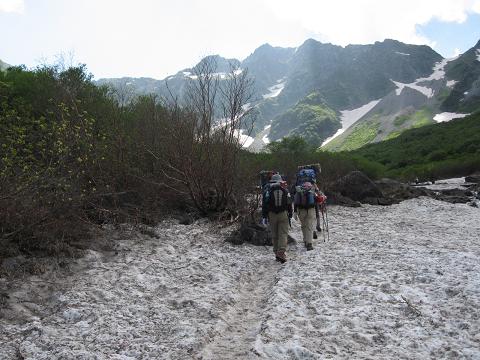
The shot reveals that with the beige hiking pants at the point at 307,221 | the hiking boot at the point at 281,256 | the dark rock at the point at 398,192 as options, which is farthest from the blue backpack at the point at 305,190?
the dark rock at the point at 398,192

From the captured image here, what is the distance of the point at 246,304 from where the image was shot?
27.8ft

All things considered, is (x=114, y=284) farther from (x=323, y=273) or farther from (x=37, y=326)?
(x=323, y=273)

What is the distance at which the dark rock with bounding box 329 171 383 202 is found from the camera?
29312 mm

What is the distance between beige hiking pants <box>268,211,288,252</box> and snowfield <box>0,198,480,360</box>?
62 cm

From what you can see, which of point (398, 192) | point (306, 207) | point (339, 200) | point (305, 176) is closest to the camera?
point (306, 207)

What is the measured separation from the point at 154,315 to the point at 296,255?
6128mm

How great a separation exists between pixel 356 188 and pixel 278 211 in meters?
19.4

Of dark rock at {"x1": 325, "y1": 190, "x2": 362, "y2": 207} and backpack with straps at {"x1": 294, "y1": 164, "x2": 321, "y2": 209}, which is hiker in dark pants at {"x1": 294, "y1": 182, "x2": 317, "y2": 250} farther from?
dark rock at {"x1": 325, "y1": 190, "x2": 362, "y2": 207}

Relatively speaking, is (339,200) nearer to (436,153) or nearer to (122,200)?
(122,200)

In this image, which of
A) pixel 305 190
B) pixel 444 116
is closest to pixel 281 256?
pixel 305 190

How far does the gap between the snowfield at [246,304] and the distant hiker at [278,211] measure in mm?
585

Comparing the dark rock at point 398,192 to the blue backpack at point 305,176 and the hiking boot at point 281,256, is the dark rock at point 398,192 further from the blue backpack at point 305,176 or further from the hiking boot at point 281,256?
the hiking boot at point 281,256

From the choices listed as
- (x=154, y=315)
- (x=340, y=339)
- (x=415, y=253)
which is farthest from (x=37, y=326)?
(x=415, y=253)

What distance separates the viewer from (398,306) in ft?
25.3
